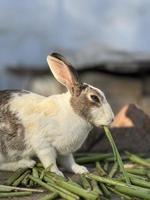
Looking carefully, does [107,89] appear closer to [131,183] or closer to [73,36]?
[73,36]

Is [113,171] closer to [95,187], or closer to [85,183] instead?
[85,183]

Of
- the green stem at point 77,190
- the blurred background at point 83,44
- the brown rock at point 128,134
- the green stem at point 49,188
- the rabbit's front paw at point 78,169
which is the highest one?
the green stem at point 77,190

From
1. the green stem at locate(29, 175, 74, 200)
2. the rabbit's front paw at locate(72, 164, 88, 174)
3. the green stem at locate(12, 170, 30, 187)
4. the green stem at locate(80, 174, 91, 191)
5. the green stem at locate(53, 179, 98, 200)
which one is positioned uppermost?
the green stem at locate(53, 179, 98, 200)

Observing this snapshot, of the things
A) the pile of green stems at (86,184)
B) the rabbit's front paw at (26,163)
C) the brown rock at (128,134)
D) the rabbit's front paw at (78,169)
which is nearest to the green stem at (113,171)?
the pile of green stems at (86,184)

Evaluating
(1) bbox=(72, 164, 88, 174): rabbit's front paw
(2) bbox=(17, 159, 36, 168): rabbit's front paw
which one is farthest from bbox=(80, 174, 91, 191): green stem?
(2) bbox=(17, 159, 36, 168): rabbit's front paw

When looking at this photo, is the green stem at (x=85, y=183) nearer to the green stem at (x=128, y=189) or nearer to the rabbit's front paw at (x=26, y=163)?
the green stem at (x=128, y=189)

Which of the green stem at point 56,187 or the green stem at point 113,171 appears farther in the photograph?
the green stem at point 113,171

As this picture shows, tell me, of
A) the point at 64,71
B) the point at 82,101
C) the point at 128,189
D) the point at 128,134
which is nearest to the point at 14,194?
the point at 128,189

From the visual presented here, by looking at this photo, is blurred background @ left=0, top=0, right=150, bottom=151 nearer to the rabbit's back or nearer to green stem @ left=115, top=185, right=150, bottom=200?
the rabbit's back
